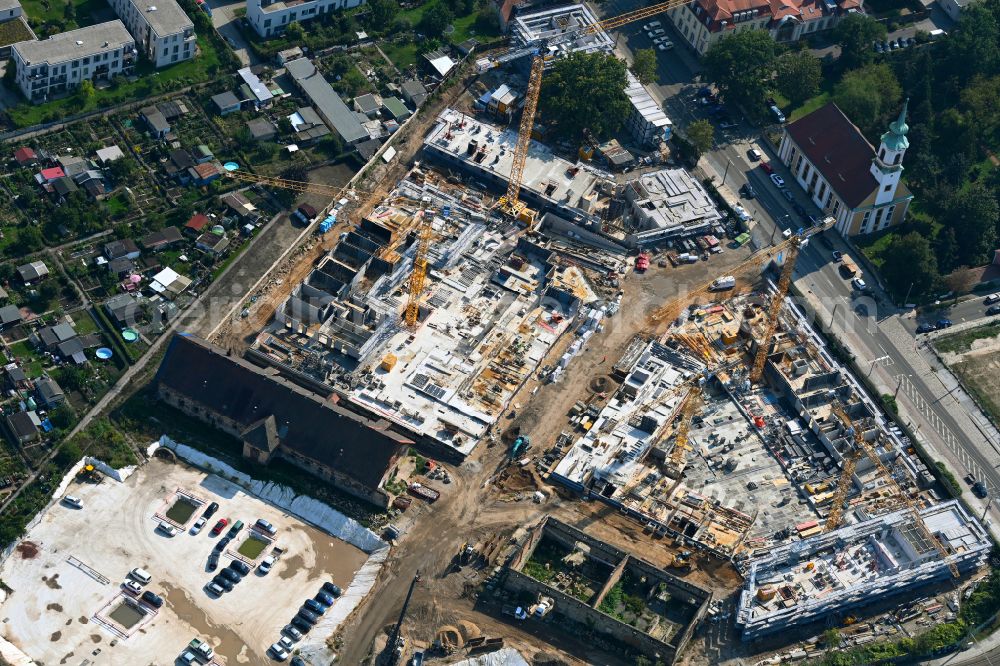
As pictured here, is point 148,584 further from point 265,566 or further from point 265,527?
point 265,527

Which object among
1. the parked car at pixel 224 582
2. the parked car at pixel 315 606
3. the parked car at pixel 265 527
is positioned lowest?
the parked car at pixel 224 582

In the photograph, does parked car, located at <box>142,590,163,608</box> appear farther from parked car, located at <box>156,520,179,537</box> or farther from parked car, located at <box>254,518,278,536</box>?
parked car, located at <box>254,518,278,536</box>

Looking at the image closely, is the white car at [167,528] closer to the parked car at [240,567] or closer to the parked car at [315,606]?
the parked car at [240,567]

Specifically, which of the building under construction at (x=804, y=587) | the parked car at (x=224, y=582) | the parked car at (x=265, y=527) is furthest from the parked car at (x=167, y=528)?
the building under construction at (x=804, y=587)

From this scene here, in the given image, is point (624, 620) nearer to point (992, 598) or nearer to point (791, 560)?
point (791, 560)

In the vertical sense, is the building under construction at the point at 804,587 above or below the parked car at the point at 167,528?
above

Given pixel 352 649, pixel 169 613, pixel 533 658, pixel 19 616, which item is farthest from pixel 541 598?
pixel 19 616

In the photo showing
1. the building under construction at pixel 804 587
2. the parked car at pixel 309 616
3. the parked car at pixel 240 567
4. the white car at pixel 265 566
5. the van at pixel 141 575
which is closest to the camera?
the parked car at pixel 309 616

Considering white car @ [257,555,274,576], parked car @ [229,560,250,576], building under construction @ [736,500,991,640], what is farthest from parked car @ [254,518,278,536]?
building under construction @ [736,500,991,640]
